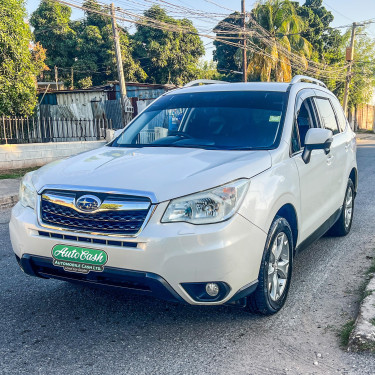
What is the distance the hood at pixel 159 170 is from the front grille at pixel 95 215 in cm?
8

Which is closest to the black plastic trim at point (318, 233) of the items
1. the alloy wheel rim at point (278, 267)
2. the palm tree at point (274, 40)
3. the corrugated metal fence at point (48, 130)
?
the alloy wheel rim at point (278, 267)

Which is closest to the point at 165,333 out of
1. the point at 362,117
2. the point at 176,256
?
the point at 176,256

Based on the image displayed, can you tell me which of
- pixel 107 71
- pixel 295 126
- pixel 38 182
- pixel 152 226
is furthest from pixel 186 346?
pixel 107 71

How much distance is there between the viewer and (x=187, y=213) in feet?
9.64

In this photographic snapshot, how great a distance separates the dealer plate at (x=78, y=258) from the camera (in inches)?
117

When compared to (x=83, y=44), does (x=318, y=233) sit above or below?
below

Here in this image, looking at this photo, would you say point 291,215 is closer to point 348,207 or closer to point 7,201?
point 348,207

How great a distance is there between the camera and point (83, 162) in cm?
→ 356

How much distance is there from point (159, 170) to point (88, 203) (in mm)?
533

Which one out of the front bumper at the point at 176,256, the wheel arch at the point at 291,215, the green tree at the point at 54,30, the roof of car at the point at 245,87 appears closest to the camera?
the front bumper at the point at 176,256

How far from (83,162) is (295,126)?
72.8 inches

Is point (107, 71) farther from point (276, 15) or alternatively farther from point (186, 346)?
point (186, 346)

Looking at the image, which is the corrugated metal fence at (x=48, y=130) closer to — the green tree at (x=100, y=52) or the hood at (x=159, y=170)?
the hood at (x=159, y=170)

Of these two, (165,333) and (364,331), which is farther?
(165,333)
